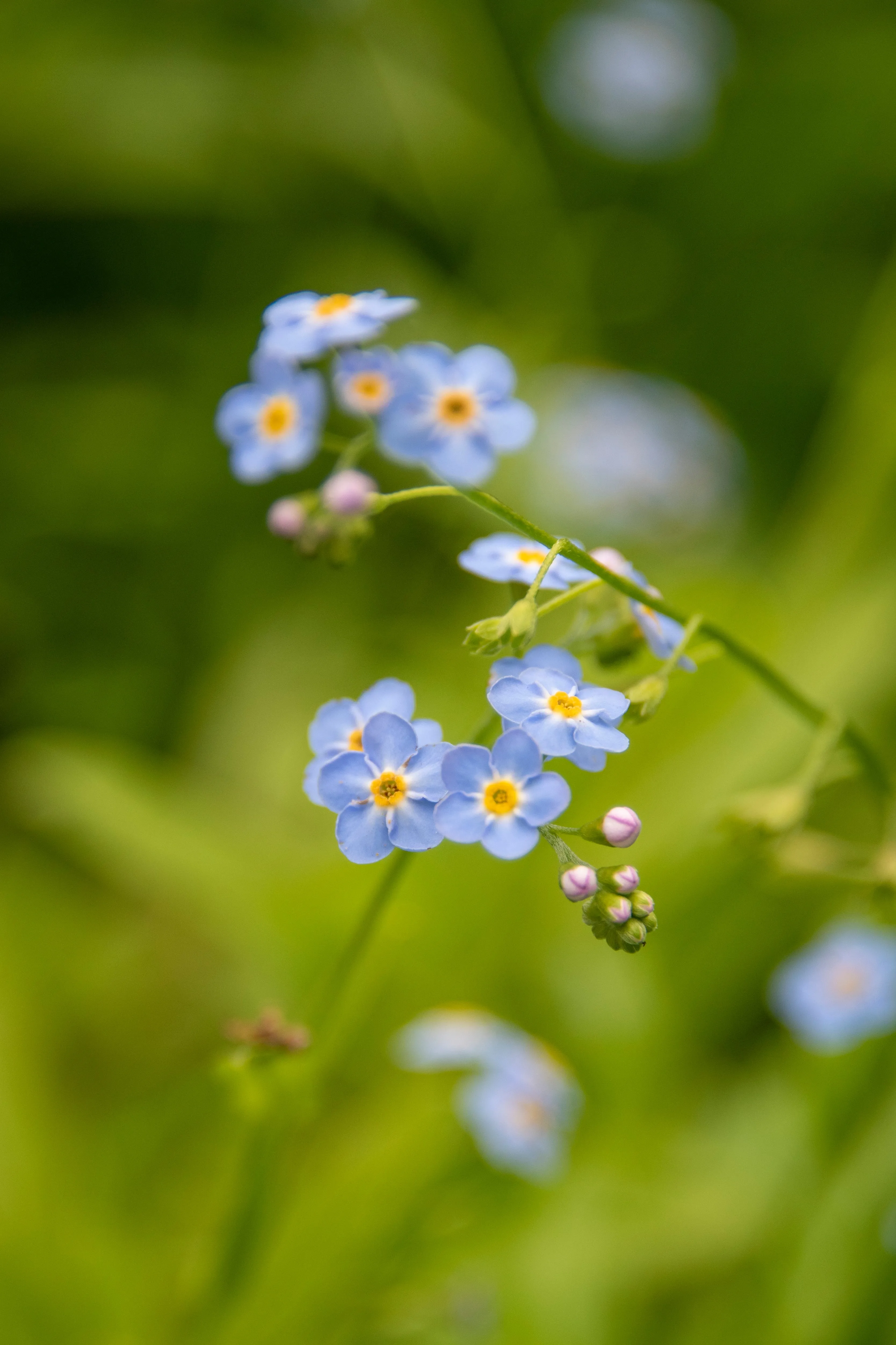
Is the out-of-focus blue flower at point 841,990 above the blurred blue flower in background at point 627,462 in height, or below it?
below

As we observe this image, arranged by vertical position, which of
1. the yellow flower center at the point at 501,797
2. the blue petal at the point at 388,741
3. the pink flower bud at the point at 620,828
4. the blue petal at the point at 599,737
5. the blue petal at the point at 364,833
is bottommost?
the blue petal at the point at 364,833

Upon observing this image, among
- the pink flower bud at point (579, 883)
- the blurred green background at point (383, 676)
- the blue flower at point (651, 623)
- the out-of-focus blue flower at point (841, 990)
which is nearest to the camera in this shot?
the pink flower bud at point (579, 883)

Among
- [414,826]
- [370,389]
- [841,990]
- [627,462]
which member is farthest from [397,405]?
[627,462]

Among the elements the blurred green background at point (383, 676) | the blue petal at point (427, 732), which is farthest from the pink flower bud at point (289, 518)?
the blurred green background at point (383, 676)

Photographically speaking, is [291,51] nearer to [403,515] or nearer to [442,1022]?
[403,515]

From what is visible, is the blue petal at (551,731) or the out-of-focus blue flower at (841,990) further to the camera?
the out-of-focus blue flower at (841,990)

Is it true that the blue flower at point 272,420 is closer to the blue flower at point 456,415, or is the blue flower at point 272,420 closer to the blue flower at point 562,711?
the blue flower at point 456,415

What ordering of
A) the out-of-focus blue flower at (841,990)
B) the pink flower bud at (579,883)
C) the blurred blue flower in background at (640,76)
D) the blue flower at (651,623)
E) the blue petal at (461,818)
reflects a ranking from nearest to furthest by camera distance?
the blue petal at (461,818) → the pink flower bud at (579,883) → the blue flower at (651,623) → the out-of-focus blue flower at (841,990) → the blurred blue flower in background at (640,76)
